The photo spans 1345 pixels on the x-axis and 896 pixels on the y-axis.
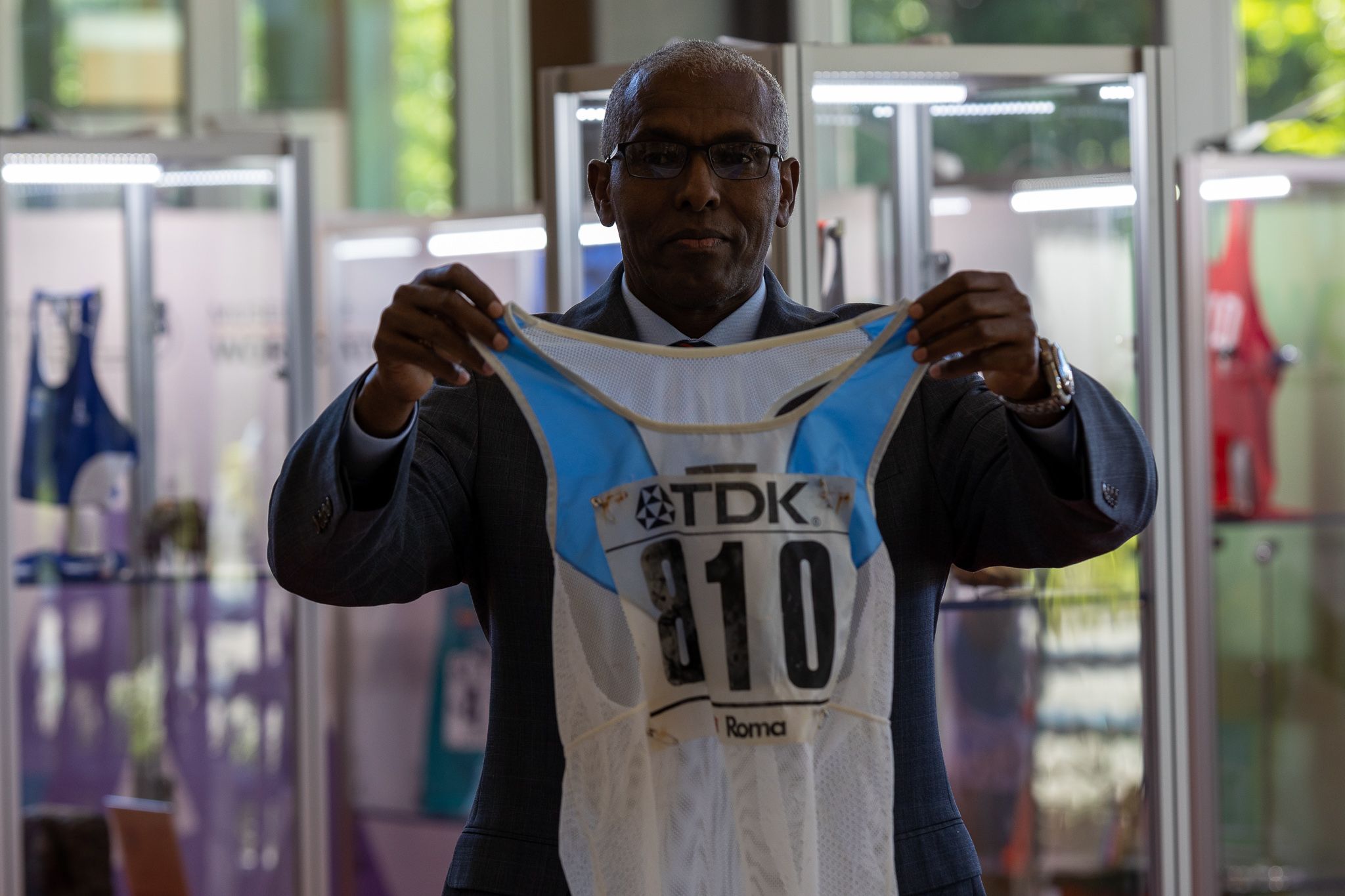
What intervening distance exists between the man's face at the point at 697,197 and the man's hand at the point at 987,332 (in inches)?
8.4

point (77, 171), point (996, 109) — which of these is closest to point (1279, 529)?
point (996, 109)

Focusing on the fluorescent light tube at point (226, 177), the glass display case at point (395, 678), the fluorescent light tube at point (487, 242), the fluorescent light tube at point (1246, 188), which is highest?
the fluorescent light tube at point (226, 177)

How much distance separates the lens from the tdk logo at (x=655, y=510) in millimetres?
1502

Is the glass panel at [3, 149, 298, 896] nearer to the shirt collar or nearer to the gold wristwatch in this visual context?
the shirt collar

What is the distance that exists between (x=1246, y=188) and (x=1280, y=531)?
36.9 inches

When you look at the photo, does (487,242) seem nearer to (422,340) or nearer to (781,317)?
(781,317)

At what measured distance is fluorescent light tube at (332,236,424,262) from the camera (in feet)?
13.4

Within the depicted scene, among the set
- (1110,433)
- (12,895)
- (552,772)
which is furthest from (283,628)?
(1110,433)

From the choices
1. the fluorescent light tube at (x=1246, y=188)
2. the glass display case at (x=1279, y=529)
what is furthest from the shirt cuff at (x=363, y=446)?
the glass display case at (x=1279, y=529)

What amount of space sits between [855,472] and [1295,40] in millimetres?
4108

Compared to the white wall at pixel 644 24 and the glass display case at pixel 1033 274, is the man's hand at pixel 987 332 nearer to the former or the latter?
the glass display case at pixel 1033 274

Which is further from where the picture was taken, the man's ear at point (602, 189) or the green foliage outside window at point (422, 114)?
the green foliage outside window at point (422, 114)

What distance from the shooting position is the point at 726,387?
1.57 m

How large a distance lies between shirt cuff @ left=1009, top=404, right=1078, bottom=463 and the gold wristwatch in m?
0.01
